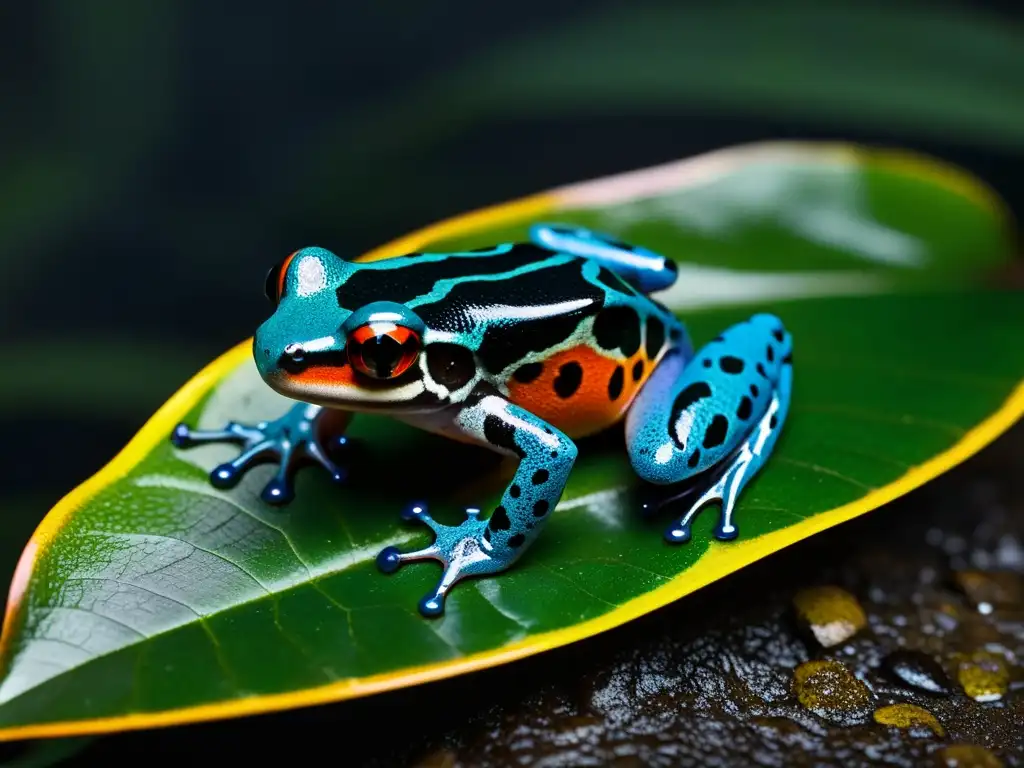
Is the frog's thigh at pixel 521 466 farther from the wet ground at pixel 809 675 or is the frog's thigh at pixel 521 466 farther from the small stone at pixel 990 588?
the small stone at pixel 990 588

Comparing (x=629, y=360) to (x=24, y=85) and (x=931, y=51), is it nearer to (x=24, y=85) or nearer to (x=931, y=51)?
(x=931, y=51)

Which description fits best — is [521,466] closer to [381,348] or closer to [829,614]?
[381,348]

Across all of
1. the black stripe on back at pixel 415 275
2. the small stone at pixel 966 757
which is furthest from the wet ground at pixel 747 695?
the black stripe on back at pixel 415 275

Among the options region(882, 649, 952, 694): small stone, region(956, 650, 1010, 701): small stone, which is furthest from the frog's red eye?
region(956, 650, 1010, 701): small stone

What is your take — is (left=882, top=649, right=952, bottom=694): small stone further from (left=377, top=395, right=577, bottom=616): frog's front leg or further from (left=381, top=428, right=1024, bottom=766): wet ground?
(left=377, top=395, right=577, bottom=616): frog's front leg

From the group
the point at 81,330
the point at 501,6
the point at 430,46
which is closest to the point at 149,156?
the point at 81,330

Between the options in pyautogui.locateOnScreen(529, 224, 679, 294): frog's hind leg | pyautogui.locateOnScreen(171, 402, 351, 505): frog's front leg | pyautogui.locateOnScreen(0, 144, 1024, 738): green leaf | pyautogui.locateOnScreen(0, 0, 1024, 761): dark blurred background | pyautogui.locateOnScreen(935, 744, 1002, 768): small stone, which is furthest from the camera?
pyautogui.locateOnScreen(0, 0, 1024, 761): dark blurred background
